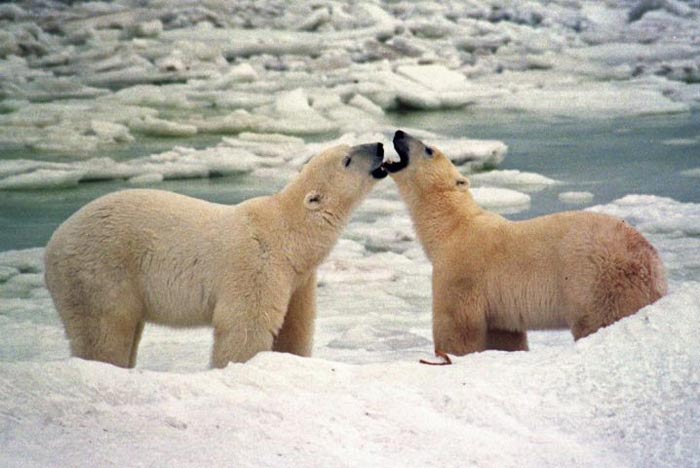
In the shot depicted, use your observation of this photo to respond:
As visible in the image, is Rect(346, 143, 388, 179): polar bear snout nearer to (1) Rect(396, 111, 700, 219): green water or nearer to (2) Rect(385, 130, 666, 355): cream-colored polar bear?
(2) Rect(385, 130, 666, 355): cream-colored polar bear

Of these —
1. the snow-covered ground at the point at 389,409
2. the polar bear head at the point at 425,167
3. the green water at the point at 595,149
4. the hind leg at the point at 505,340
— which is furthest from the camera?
the green water at the point at 595,149

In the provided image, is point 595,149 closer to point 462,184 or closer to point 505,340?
point 462,184

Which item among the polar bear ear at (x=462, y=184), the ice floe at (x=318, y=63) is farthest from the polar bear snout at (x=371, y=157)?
the ice floe at (x=318, y=63)

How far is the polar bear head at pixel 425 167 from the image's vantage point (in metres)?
4.17

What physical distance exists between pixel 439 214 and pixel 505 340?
1.78 feet

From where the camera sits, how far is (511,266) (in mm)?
3799

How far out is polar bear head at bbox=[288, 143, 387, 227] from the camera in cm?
383

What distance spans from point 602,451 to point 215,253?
1.71 meters

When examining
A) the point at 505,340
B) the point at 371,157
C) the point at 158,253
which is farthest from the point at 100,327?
the point at 505,340

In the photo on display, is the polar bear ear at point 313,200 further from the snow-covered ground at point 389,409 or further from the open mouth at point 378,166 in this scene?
the snow-covered ground at point 389,409

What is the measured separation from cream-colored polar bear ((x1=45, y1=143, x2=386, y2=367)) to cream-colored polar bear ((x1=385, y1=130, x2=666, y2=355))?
0.36 m

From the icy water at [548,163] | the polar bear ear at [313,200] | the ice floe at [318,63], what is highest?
the polar bear ear at [313,200]

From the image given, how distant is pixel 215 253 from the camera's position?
3.72 meters

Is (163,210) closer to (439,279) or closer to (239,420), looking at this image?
(439,279)
